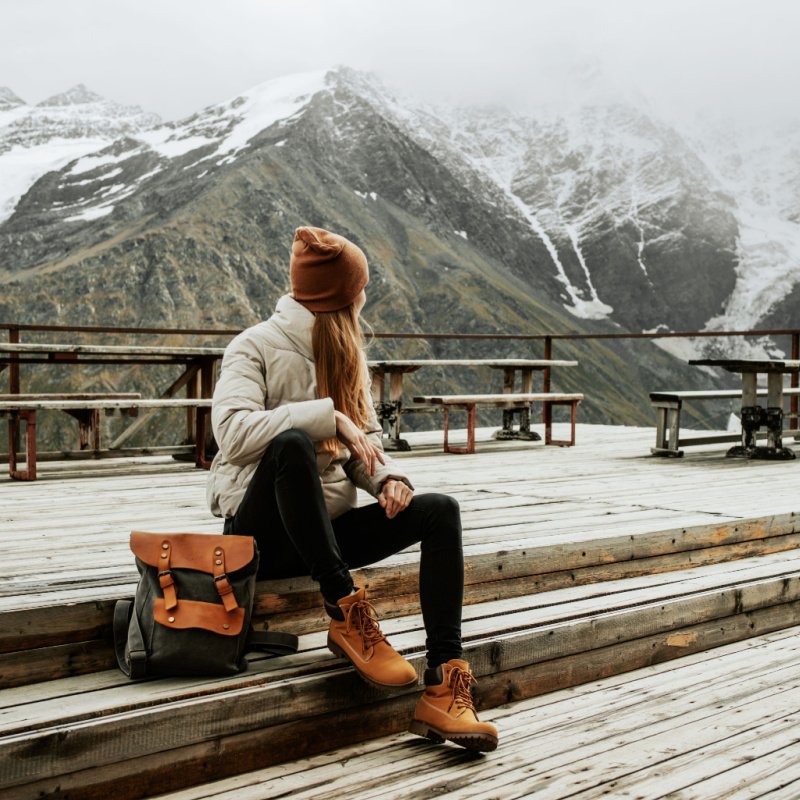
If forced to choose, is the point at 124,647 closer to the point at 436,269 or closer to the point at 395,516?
the point at 395,516

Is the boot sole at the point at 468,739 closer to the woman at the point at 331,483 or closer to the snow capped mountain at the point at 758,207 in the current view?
the woman at the point at 331,483

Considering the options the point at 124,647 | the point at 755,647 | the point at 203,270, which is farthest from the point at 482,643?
the point at 203,270

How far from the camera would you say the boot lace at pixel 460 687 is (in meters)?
2.28

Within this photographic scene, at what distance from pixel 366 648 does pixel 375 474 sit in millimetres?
417

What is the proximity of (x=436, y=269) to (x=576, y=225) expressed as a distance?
50.9 metres

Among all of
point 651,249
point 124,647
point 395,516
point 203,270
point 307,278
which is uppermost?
point 651,249

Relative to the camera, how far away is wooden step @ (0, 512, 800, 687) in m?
2.26

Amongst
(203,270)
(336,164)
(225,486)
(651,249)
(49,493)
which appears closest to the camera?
(225,486)

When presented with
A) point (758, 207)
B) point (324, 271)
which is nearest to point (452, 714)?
point (324, 271)

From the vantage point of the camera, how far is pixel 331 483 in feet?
8.17

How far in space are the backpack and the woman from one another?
16 cm

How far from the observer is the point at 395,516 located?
8.13ft

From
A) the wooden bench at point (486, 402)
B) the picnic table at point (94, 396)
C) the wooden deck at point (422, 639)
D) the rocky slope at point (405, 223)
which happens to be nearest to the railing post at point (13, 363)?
the picnic table at point (94, 396)

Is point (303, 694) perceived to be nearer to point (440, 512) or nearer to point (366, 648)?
point (366, 648)
